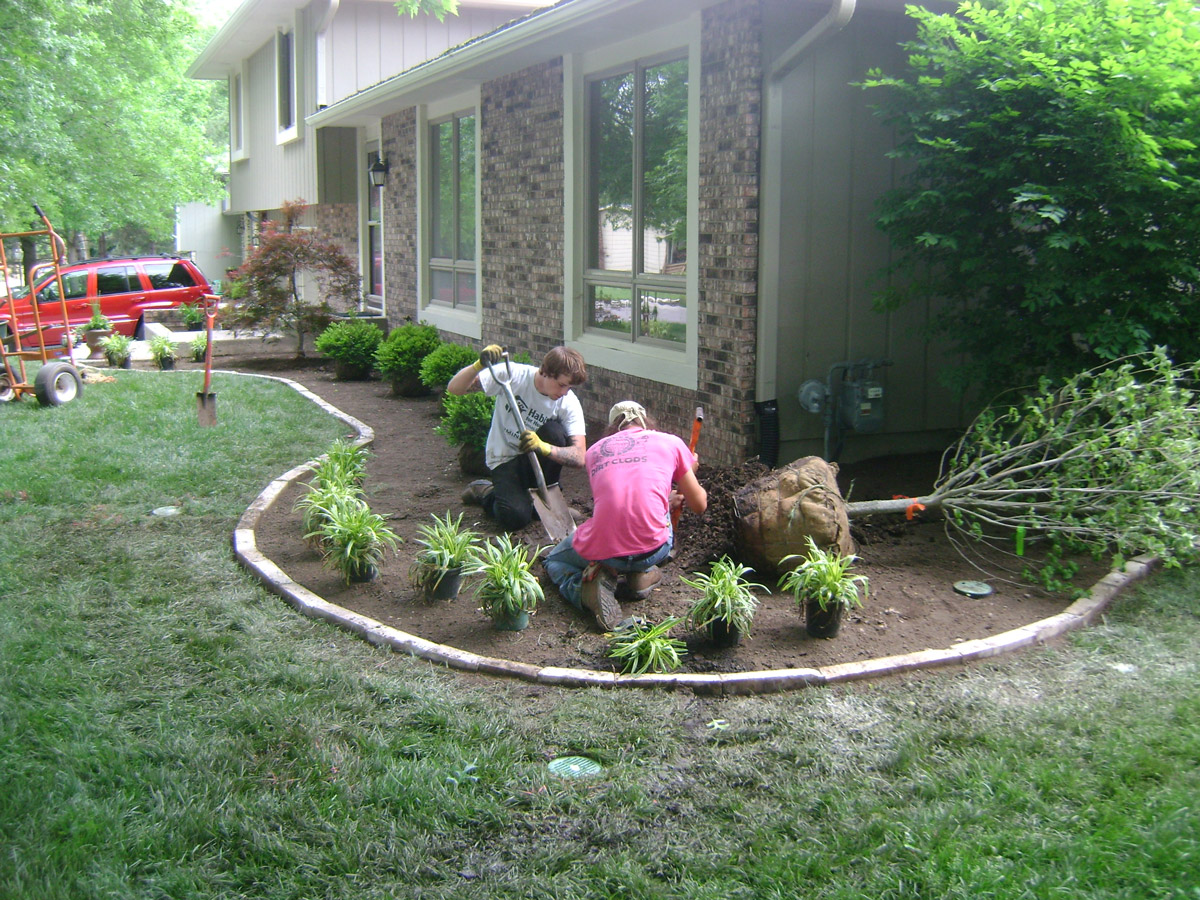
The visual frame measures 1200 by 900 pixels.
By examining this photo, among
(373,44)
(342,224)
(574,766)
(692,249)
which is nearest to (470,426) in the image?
(692,249)

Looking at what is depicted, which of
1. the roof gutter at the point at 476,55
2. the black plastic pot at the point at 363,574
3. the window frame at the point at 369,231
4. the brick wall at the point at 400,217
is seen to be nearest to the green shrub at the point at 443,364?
the roof gutter at the point at 476,55

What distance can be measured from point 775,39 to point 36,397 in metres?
8.28

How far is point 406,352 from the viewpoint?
11078 millimetres

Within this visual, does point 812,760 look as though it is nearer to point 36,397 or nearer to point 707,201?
point 707,201

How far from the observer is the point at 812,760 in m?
3.45

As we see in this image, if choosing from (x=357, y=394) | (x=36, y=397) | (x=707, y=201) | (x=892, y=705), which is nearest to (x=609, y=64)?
(x=707, y=201)

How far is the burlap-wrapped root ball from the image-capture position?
16.8 ft

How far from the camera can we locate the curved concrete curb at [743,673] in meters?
4.07

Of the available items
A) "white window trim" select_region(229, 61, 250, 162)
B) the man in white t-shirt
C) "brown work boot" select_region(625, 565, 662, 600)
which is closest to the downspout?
the man in white t-shirt

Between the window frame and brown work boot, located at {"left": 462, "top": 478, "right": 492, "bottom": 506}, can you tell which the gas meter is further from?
the window frame

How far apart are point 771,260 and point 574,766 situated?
415 centimetres

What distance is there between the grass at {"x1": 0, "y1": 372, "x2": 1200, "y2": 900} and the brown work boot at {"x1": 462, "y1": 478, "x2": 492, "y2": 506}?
181 cm

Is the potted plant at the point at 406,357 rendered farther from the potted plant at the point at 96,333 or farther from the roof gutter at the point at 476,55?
the potted plant at the point at 96,333

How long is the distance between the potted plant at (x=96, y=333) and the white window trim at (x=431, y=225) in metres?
5.88
